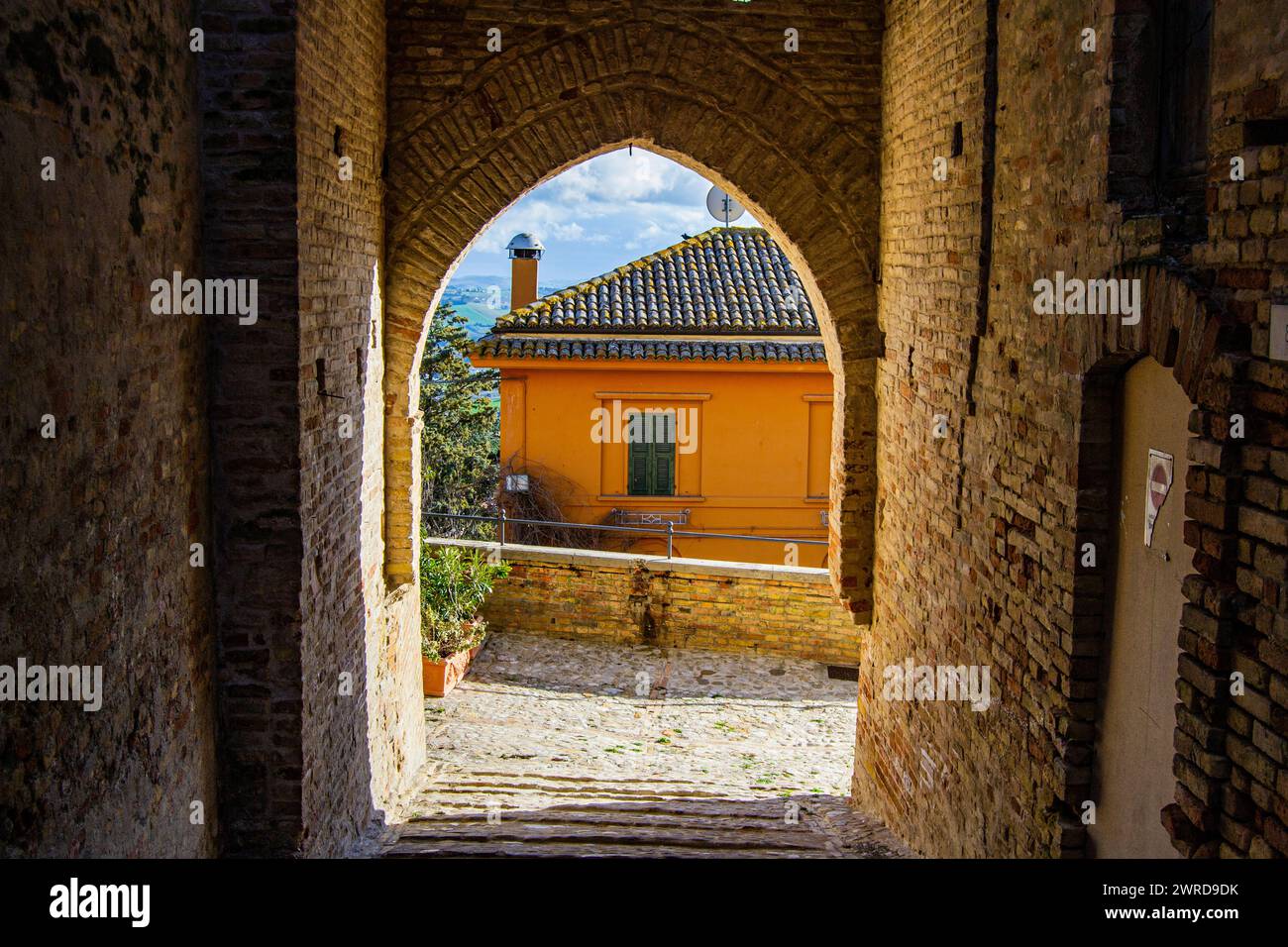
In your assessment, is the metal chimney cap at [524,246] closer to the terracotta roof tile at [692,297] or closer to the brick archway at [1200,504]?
the terracotta roof tile at [692,297]

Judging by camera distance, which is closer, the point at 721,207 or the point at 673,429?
the point at 673,429

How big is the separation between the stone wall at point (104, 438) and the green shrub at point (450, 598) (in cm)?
625

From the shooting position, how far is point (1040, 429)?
4770 millimetres

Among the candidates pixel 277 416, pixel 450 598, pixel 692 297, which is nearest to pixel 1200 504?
pixel 277 416

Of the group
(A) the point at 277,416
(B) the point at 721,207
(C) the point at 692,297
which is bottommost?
(A) the point at 277,416

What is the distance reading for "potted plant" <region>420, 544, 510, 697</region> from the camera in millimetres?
10867

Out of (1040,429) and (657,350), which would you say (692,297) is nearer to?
(657,350)

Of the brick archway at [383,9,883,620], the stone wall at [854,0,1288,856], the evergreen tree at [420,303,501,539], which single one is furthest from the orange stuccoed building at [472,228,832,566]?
the stone wall at [854,0,1288,856]

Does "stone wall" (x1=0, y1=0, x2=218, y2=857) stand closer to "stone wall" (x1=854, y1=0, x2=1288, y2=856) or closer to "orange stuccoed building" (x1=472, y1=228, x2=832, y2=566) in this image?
"stone wall" (x1=854, y1=0, x2=1288, y2=856)

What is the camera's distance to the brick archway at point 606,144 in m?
7.61

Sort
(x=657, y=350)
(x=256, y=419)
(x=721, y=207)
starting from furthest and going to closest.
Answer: (x=721, y=207) < (x=657, y=350) < (x=256, y=419)

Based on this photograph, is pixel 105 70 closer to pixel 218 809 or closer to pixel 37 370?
pixel 37 370

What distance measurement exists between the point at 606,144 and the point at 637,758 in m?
4.54

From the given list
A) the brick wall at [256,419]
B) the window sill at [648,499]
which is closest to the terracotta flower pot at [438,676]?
the brick wall at [256,419]
